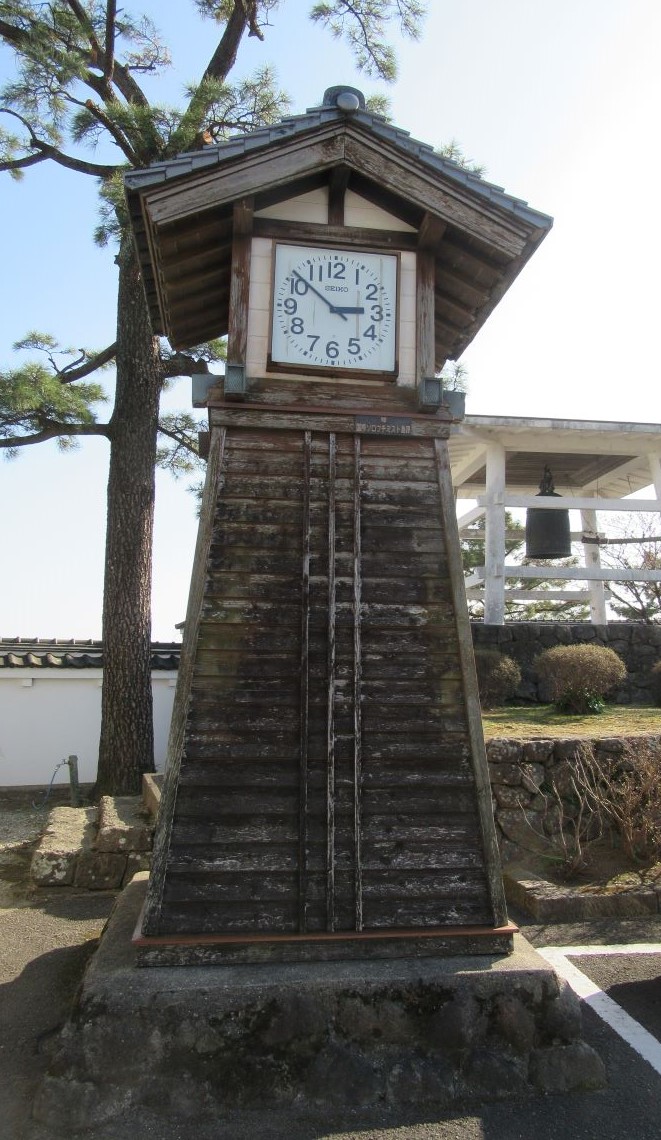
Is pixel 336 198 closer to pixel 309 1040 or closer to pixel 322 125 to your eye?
pixel 322 125

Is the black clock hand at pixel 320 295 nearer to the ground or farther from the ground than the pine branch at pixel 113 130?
nearer to the ground

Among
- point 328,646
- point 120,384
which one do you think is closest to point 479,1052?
point 328,646

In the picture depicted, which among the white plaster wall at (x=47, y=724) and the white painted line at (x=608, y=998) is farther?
the white plaster wall at (x=47, y=724)

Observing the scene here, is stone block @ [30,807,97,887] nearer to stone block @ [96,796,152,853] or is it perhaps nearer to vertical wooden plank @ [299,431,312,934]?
stone block @ [96,796,152,853]

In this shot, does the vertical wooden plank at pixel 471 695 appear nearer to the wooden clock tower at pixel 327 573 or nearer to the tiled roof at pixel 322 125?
the wooden clock tower at pixel 327 573

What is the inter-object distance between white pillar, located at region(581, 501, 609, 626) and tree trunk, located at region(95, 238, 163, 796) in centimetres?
712

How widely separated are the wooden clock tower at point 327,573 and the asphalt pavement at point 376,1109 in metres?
0.66

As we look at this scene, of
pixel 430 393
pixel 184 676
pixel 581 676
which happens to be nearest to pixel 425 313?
pixel 430 393

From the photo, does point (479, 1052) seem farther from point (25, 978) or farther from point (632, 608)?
point (632, 608)

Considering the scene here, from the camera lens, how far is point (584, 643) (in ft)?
37.6

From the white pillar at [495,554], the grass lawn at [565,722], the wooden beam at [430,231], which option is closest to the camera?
the wooden beam at [430,231]

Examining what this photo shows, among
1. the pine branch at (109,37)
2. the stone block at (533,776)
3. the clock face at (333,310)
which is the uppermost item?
the pine branch at (109,37)

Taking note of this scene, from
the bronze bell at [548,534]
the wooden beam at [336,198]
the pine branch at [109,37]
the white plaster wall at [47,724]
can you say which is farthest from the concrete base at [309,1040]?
the pine branch at [109,37]

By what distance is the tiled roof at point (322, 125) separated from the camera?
416cm
